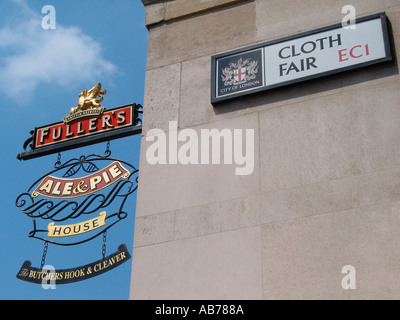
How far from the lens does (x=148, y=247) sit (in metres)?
7.65

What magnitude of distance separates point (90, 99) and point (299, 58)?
3147 millimetres

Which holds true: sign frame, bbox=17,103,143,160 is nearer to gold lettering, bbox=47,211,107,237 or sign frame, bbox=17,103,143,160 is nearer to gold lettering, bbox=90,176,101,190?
gold lettering, bbox=90,176,101,190

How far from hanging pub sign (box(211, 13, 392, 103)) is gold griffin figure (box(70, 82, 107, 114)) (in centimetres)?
211

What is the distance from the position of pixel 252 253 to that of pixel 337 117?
1606mm

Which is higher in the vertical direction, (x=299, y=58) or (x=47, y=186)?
(x=299, y=58)

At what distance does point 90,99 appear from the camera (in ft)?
33.2

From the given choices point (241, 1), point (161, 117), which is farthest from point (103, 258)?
point (241, 1)

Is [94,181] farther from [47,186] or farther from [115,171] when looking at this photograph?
[47,186]

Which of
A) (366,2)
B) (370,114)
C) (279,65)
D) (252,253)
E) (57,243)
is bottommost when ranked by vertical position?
(252,253)

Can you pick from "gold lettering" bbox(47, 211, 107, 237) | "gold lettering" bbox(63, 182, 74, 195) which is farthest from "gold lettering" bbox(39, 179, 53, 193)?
"gold lettering" bbox(47, 211, 107, 237)

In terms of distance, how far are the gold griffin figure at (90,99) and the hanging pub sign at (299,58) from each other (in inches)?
83.2

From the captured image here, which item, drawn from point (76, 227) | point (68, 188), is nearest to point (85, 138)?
point (68, 188)

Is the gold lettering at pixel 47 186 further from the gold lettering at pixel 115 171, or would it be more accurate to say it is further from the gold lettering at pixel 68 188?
the gold lettering at pixel 115 171
